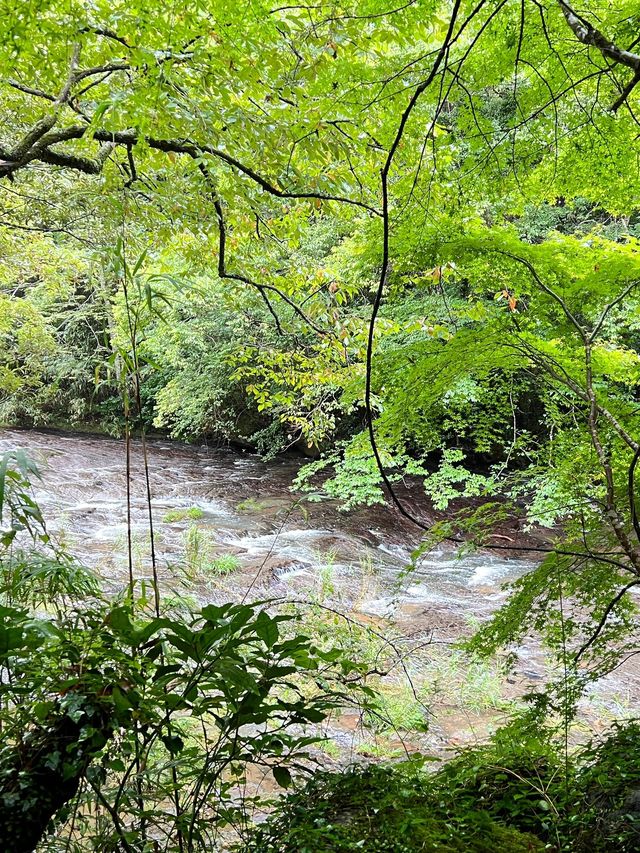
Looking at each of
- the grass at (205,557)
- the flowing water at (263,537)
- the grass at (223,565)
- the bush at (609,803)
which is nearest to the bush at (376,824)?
the bush at (609,803)

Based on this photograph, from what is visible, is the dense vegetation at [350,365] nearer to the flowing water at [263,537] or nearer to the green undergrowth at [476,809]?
the green undergrowth at [476,809]

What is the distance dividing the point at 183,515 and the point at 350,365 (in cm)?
473

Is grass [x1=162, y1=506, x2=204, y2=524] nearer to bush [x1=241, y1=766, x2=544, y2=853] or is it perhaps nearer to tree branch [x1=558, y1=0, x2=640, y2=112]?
bush [x1=241, y1=766, x2=544, y2=853]

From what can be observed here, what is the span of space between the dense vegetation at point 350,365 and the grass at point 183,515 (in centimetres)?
369

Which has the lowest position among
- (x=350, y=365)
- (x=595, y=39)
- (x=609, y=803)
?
(x=609, y=803)

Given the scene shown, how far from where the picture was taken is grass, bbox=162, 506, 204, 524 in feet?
26.4

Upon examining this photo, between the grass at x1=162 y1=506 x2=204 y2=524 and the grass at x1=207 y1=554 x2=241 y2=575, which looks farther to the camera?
the grass at x1=162 y1=506 x2=204 y2=524

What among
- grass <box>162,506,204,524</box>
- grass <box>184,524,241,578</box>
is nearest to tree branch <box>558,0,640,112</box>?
grass <box>184,524,241,578</box>

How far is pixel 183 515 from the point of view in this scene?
27.1 ft

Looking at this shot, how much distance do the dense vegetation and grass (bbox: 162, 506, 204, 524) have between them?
12.1 ft

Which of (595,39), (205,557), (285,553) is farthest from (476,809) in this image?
(285,553)

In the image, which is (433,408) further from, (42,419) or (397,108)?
(42,419)

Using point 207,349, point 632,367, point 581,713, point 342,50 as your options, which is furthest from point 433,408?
point 207,349

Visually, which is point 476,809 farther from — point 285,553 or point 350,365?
point 285,553
